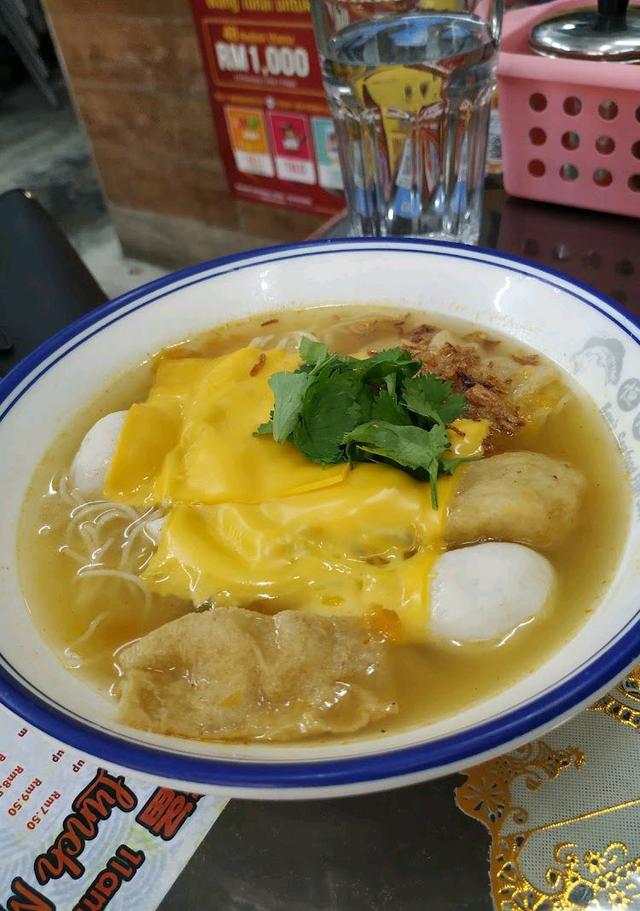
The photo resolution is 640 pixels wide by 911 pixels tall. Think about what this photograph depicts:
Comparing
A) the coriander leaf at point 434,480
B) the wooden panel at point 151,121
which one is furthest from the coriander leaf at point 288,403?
the wooden panel at point 151,121

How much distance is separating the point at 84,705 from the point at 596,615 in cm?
77

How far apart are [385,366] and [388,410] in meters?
0.11

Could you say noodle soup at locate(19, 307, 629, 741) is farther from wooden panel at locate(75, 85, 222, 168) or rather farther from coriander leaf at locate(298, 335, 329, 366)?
wooden panel at locate(75, 85, 222, 168)

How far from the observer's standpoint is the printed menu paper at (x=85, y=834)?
1.03 m

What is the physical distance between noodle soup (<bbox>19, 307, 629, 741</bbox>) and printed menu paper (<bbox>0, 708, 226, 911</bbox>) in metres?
0.16

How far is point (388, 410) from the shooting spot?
1422 mm

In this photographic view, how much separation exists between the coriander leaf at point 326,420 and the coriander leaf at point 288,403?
13mm

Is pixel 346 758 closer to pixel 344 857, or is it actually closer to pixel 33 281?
pixel 344 857

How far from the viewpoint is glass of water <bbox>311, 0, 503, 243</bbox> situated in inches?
75.0

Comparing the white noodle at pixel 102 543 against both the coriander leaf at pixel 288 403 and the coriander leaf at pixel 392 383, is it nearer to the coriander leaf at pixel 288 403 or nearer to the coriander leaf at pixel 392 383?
the coriander leaf at pixel 288 403

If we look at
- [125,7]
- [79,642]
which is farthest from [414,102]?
[125,7]

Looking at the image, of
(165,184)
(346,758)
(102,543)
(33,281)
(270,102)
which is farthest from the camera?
(165,184)

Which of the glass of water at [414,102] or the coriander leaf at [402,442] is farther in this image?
the glass of water at [414,102]

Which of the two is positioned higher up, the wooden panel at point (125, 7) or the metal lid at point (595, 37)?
the wooden panel at point (125, 7)
